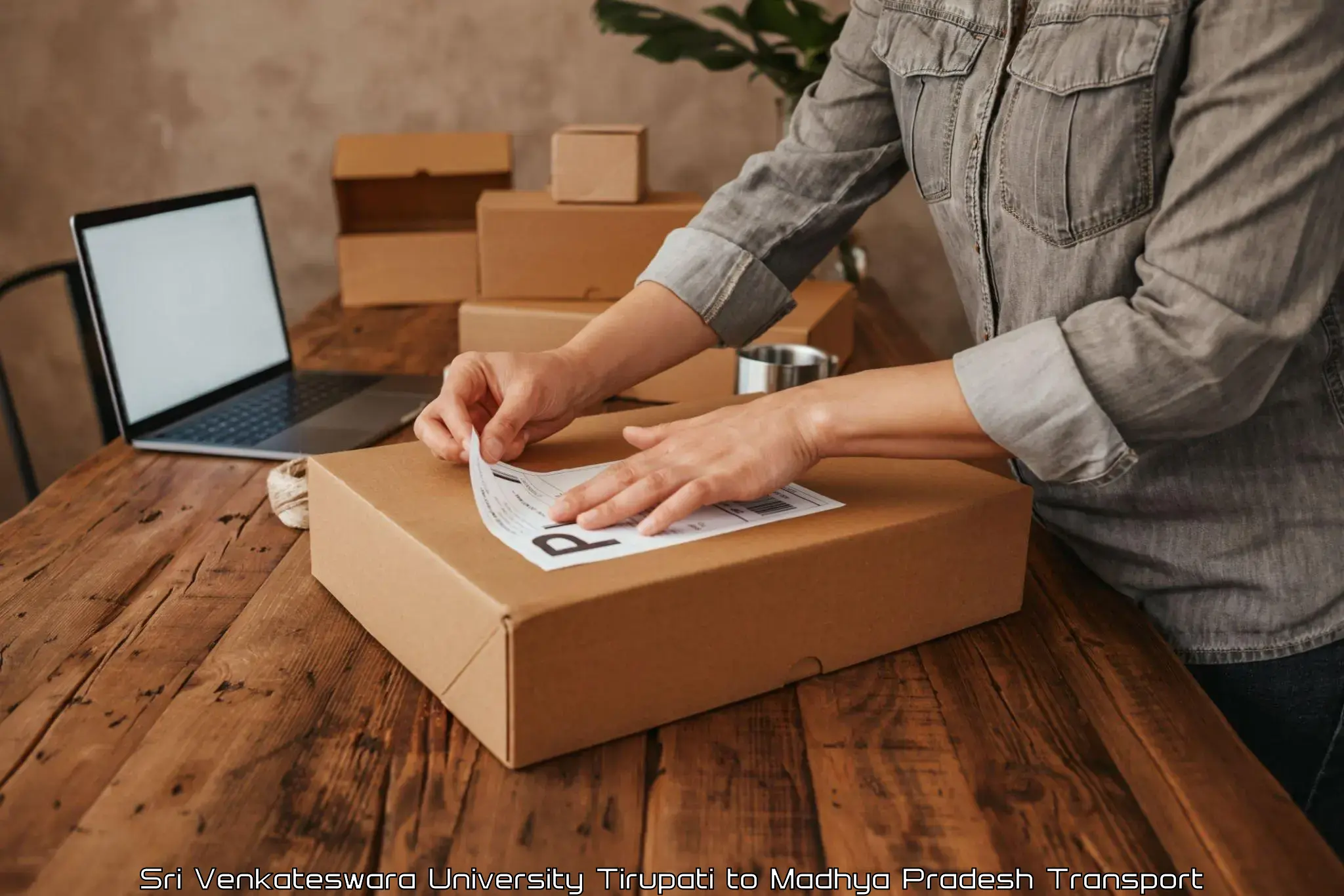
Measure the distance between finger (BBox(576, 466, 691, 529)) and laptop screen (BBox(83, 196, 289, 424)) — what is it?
2.32ft

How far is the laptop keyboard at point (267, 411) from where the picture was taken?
1.23m

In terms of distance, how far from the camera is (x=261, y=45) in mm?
2221

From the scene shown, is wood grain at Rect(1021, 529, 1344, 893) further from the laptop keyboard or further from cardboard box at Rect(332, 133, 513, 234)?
cardboard box at Rect(332, 133, 513, 234)

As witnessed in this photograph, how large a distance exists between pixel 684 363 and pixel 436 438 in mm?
583

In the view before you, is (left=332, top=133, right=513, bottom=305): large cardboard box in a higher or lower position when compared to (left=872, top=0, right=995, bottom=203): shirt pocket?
lower

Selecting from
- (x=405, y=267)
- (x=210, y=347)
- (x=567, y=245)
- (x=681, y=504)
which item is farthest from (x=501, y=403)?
(x=405, y=267)

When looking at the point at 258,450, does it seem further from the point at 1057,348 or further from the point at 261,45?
the point at 261,45

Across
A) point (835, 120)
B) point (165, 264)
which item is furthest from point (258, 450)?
point (835, 120)

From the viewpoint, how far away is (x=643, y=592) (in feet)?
2.12

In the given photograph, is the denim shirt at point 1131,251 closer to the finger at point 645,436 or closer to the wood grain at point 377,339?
the finger at point 645,436

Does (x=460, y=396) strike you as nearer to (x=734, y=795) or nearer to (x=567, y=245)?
(x=734, y=795)

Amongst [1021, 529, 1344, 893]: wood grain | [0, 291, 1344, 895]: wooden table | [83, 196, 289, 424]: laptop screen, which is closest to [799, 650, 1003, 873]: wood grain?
[0, 291, 1344, 895]: wooden table

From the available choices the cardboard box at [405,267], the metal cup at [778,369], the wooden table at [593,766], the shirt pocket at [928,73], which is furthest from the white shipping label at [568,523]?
the cardboard box at [405,267]

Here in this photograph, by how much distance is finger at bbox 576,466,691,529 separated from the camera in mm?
728
